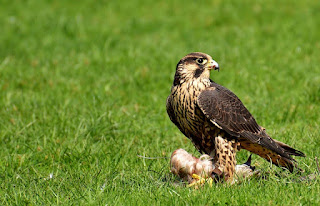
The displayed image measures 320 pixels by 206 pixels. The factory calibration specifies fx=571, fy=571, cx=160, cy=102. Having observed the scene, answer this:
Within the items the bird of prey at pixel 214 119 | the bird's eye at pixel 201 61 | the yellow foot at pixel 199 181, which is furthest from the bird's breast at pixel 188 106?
the yellow foot at pixel 199 181

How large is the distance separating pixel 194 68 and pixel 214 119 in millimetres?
505

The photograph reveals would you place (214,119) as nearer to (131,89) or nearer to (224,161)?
(224,161)

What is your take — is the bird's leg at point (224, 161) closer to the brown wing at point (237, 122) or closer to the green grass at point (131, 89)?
the brown wing at point (237, 122)

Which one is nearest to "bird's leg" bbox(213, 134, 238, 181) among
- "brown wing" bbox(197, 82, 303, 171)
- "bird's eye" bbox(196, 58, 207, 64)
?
"brown wing" bbox(197, 82, 303, 171)

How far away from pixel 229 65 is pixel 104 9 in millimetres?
4048

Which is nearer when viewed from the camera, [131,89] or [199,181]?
[199,181]

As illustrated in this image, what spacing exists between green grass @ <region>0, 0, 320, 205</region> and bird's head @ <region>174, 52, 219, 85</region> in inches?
35.0

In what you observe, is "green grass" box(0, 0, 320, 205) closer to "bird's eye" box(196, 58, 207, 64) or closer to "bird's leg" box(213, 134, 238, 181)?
"bird's leg" box(213, 134, 238, 181)

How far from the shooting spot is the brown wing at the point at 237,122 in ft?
16.0

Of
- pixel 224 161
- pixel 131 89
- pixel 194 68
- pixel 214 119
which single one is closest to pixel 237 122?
pixel 214 119

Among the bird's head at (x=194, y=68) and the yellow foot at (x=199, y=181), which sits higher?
the bird's head at (x=194, y=68)

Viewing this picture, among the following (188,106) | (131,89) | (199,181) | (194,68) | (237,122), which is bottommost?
(131,89)

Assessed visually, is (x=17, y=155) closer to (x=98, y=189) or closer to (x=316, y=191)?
(x=98, y=189)

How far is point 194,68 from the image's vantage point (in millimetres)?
5043
